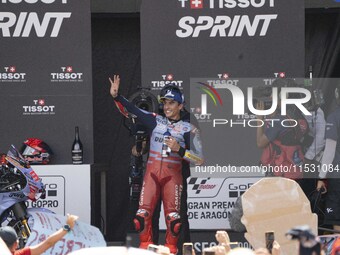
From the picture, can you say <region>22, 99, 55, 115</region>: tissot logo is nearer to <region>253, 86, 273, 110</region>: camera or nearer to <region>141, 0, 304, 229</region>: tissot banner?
<region>141, 0, 304, 229</region>: tissot banner

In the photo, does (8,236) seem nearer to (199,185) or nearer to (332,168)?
(199,185)

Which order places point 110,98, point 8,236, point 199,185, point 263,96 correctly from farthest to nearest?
point 110,98
point 263,96
point 199,185
point 8,236

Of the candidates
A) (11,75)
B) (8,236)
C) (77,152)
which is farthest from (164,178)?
(8,236)

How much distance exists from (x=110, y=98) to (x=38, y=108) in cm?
178

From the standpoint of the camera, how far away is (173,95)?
10.5 m

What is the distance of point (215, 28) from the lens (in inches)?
446

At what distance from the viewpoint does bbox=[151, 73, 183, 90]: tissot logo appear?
443 inches

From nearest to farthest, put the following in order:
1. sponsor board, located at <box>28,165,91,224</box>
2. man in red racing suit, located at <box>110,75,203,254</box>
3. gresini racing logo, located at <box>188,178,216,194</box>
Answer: man in red racing suit, located at <box>110,75,203,254</box> → sponsor board, located at <box>28,165,91,224</box> → gresini racing logo, located at <box>188,178,216,194</box>

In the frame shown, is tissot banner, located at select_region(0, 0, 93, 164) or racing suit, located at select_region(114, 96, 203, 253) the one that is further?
tissot banner, located at select_region(0, 0, 93, 164)

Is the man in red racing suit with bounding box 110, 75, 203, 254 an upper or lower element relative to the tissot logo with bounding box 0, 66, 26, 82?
lower

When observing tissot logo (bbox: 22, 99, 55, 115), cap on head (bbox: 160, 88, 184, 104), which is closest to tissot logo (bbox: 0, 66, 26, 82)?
tissot logo (bbox: 22, 99, 55, 115)

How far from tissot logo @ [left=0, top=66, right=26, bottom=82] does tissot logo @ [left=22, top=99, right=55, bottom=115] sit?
293 mm

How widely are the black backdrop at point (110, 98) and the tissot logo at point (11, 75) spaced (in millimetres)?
1751

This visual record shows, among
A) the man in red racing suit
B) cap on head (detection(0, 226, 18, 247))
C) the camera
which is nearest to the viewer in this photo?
cap on head (detection(0, 226, 18, 247))
